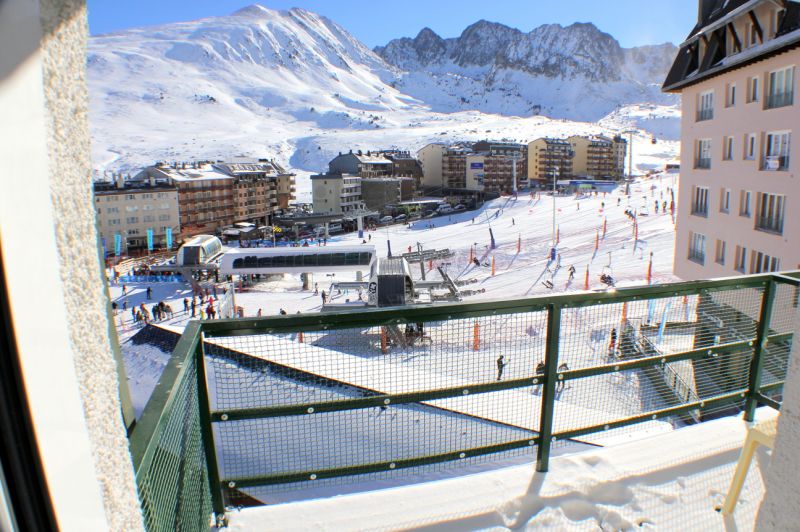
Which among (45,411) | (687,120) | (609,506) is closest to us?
(45,411)

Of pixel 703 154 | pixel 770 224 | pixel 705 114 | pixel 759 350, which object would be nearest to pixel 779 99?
pixel 770 224

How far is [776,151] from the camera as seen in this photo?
15.2 metres

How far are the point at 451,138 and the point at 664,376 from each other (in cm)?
12474

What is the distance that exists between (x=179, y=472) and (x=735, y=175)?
18.9 meters

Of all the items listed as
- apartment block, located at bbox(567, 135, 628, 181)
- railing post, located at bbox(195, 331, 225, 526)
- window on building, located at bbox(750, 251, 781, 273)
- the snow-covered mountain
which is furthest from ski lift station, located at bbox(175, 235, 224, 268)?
apartment block, located at bbox(567, 135, 628, 181)

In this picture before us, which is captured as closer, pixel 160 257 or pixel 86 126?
pixel 86 126

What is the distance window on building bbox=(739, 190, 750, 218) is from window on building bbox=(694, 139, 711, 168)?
7.56 ft

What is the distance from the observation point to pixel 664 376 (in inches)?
184

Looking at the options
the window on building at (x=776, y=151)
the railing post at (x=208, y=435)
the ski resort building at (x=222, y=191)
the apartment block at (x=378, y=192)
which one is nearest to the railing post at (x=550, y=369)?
the railing post at (x=208, y=435)

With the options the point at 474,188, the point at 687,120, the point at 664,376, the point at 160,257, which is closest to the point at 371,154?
the point at 474,188

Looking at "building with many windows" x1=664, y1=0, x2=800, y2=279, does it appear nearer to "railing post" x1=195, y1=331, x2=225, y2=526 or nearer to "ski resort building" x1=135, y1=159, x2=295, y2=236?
"railing post" x1=195, y1=331, x2=225, y2=526

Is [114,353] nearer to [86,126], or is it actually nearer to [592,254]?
[86,126]

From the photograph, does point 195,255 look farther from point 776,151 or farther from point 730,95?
point 776,151

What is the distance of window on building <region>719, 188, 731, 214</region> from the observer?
17489 millimetres
